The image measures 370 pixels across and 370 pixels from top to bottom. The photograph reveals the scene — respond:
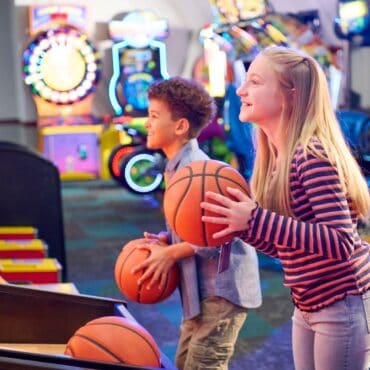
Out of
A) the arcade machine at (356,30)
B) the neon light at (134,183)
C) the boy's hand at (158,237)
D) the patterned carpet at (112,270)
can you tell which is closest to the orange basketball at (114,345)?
the boy's hand at (158,237)

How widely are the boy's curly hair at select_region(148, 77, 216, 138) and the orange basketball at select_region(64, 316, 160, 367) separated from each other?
0.78 meters

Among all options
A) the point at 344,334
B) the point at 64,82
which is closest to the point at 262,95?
the point at 344,334

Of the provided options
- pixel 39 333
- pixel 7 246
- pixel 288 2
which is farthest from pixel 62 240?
pixel 288 2

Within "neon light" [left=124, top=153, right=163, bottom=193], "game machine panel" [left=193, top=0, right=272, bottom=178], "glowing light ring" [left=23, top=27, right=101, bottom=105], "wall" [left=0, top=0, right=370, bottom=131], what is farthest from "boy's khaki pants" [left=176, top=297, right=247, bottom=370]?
"wall" [left=0, top=0, right=370, bottom=131]

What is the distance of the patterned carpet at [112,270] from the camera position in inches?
136

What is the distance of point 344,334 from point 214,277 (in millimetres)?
643

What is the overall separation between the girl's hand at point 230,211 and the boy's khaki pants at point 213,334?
673 mm

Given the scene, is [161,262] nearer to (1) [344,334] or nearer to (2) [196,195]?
(2) [196,195]

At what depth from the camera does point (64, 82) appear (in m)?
10.0

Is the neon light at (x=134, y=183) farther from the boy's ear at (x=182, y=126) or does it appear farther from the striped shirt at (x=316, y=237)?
the striped shirt at (x=316, y=237)

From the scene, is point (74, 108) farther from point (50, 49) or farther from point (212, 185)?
point (212, 185)

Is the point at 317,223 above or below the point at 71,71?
below

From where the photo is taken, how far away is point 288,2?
355 inches

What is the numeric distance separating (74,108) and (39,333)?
27.2 feet
